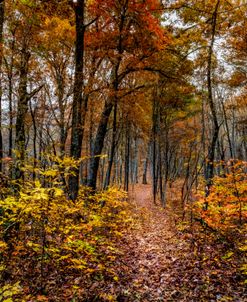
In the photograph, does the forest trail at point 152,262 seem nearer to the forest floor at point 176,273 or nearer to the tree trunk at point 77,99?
the forest floor at point 176,273

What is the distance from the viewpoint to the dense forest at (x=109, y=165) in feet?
14.6

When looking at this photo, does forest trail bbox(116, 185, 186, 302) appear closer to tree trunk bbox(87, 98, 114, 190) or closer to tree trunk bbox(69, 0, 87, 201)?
tree trunk bbox(69, 0, 87, 201)

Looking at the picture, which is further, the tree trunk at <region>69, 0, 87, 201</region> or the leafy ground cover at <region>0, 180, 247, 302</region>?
the tree trunk at <region>69, 0, 87, 201</region>

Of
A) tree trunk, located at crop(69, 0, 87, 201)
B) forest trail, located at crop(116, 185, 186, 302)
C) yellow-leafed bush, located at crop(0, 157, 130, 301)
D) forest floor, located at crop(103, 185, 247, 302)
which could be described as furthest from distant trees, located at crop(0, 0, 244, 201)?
forest floor, located at crop(103, 185, 247, 302)

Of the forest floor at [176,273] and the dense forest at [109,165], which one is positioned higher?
the dense forest at [109,165]

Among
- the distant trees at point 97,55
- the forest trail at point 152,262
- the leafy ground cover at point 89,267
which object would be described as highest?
the distant trees at point 97,55

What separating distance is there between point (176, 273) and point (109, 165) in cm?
649

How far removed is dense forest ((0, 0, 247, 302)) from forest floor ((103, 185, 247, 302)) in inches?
1.1

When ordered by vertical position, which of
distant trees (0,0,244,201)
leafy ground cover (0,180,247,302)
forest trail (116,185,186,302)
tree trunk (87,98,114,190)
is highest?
distant trees (0,0,244,201)

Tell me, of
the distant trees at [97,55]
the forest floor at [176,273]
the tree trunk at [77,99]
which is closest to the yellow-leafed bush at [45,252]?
the forest floor at [176,273]

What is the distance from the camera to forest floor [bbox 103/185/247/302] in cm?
447

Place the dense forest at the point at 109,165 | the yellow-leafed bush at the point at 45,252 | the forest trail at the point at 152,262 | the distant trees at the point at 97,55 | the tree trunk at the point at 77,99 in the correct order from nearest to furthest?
the yellow-leafed bush at the point at 45,252 → the dense forest at the point at 109,165 → the forest trail at the point at 152,262 → the tree trunk at the point at 77,99 → the distant trees at the point at 97,55

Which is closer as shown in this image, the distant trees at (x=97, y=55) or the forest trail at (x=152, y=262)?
the forest trail at (x=152, y=262)

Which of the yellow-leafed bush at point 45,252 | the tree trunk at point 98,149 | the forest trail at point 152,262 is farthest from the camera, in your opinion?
the tree trunk at point 98,149
